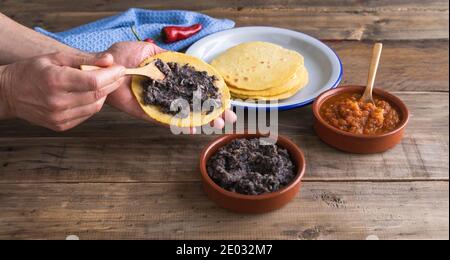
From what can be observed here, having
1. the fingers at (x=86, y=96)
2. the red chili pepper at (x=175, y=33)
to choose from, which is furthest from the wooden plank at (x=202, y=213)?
the red chili pepper at (x=175, y=33)

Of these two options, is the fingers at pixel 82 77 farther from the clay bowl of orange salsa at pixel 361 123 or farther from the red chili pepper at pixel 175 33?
the red chili pepper at pixel 175 33

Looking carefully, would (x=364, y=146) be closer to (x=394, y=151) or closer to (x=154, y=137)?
(x=394, y=151)

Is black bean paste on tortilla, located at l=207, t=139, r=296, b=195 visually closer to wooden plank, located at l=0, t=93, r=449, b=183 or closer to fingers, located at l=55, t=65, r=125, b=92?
wooden plank, located at l=0, t=93, r=449, b=183

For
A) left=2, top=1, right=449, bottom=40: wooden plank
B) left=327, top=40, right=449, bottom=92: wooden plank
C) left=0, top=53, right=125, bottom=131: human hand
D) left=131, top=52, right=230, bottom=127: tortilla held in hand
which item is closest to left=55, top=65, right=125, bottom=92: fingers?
left=0, top=53, right=125, bottom=131: human hand

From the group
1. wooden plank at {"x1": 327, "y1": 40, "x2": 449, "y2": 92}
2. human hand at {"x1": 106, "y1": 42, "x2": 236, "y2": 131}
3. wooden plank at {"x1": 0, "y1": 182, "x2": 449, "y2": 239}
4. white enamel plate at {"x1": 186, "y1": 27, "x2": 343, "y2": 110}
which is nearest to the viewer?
wooden plank at {"x1": 0, "y1": 182, "x2": 449, "y2": 239}

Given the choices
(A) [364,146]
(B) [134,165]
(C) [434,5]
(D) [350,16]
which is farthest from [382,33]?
(B) [134,165]

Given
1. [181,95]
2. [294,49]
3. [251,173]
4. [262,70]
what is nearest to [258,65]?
[262,70]
